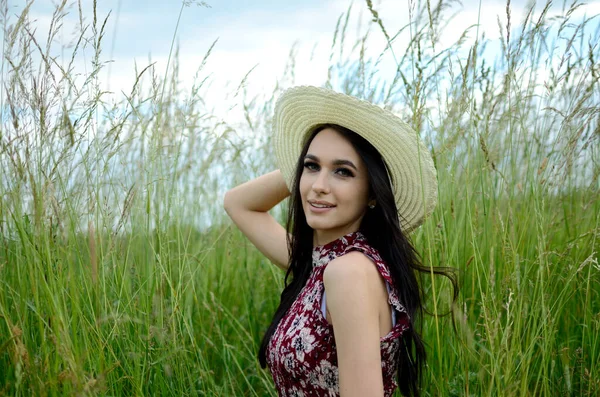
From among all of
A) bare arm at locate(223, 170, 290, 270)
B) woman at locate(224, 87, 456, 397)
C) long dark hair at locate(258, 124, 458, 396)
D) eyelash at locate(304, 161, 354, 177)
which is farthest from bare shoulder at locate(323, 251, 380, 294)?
bare arm at locate(223, 170, 290, 270)

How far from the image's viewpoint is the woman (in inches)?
76.2

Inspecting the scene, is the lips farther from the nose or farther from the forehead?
the forehead

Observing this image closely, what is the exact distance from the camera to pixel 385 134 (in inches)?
81.0

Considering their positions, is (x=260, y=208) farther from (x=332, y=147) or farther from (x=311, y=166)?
(x=332, y=147)

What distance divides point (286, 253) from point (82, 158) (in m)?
0.85

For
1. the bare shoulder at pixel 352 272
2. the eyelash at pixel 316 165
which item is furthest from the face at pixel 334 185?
the bare shoulder at pixel 352 272

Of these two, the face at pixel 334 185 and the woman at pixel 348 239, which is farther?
the face at pixel 334 185

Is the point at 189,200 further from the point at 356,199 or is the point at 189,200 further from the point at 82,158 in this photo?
the point at 356,199

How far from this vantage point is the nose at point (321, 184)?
6.73ft

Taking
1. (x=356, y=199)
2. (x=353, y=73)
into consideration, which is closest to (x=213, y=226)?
(x=353, y=73)

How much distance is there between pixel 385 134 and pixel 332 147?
0.58 feet

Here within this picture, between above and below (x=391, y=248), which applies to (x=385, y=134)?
above

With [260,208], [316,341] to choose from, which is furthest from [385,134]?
[260,208]

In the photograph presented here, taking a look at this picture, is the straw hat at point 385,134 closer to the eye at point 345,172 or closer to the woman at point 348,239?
the woman at point 348,239
